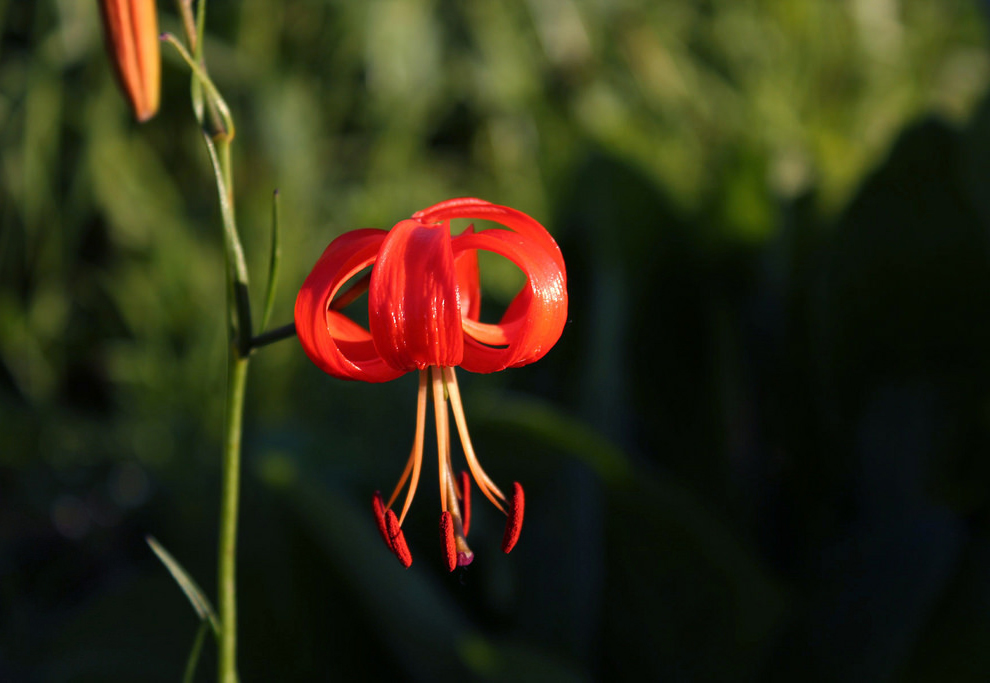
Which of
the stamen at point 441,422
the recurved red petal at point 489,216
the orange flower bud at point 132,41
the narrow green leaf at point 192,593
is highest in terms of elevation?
the orange flower bud at point 132,41

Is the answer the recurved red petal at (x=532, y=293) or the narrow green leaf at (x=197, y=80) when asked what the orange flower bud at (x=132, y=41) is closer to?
the narrow green leaf at (x=197, y=80)

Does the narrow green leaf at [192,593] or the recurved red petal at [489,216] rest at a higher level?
the recurved red petal at [489,216]

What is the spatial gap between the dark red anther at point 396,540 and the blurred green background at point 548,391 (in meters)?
0.19

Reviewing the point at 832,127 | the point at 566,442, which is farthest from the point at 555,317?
the point at 832,127

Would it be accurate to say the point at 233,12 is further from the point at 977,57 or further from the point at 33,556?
the point at 977,57

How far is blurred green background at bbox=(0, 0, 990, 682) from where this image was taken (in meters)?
0.94

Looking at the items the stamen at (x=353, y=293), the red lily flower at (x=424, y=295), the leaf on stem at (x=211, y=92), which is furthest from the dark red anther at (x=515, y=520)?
the leaf on stem at (x=211, y=92)

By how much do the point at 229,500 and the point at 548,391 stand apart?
92cm

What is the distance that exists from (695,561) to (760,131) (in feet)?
3.88

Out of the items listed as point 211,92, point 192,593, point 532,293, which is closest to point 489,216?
point 532,293

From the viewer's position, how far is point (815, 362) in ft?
3.89

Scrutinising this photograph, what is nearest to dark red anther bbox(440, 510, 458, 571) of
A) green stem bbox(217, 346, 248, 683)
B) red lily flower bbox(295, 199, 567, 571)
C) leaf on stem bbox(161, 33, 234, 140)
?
red lily flower bbox(295, 199, 567, 571)

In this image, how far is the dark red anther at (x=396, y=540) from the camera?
40 cm

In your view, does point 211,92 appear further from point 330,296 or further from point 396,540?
point 396,540
